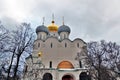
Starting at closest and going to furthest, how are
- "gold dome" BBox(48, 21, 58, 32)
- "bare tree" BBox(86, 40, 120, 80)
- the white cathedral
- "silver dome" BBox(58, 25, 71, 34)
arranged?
"bare tree" BBox(86, 40, 120, 80), the white cathedral, "silver dome" BBox(58, 25, 71, 34), "gold dome" BBox(48, 21, 58, 32)

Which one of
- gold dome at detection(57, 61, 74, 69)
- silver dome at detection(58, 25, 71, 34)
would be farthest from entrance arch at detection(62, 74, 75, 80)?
silver dome at detection(58, 25, 71, 34)

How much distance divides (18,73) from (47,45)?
2738 cm

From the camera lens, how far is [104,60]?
25.0 m

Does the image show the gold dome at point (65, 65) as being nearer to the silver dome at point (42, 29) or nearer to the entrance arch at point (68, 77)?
the entrance arch at point (68, 77)

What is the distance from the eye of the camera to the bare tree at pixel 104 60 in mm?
24047

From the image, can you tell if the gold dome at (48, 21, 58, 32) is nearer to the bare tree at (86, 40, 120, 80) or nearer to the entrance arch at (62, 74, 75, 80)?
the entrance arch at (62, 74, 75, 80)

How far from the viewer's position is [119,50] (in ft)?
84.3

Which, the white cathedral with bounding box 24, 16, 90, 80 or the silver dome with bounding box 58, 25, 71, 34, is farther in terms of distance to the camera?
the silver dome with bounding box 58, 25, 71, 34

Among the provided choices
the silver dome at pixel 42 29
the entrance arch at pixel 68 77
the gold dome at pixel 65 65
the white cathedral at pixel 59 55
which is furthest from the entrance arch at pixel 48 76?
the silver dome at pixel 42 29

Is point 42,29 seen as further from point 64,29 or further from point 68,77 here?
point 68,77

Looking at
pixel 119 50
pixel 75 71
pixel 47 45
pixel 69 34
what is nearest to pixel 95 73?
pixel 119 50

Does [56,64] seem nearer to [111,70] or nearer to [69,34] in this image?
[69,34]

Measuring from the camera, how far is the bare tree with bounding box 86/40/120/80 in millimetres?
24047

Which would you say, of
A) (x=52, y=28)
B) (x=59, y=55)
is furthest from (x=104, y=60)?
(x=52, y=28)
